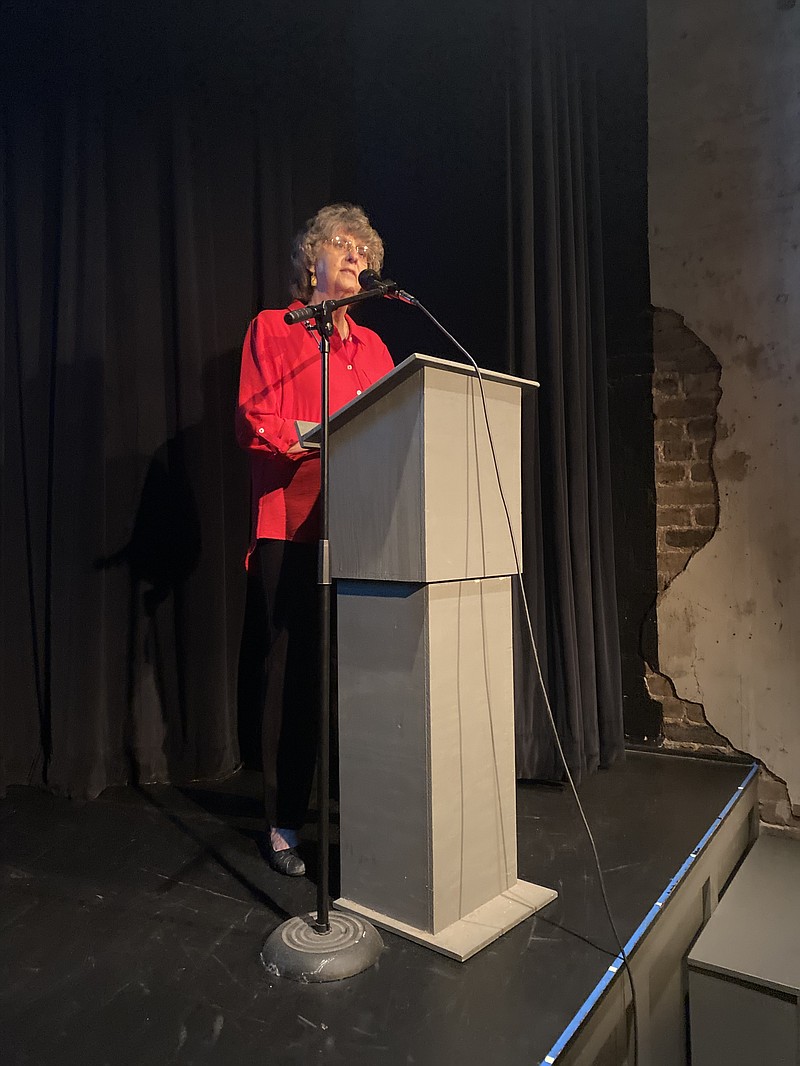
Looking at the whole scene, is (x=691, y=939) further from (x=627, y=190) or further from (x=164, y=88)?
(x=164, y=88)

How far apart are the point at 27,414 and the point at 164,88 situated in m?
1.13

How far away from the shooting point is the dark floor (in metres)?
1.12

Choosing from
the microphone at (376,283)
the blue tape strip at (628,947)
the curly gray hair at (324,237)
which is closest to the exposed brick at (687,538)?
the blue tape strip at (628,947)

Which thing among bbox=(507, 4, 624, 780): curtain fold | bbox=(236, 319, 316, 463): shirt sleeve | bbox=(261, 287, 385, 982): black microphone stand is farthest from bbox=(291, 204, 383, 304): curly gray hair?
bbox=(507, 4, 624, 780): curtain fold

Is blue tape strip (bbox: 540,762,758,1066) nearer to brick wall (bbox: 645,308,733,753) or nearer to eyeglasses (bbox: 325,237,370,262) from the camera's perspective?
brick wall (bbox: 645,308,733,753)

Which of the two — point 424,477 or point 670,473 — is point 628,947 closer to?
point 424,477

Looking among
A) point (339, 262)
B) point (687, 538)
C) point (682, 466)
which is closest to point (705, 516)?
point (687, 538)

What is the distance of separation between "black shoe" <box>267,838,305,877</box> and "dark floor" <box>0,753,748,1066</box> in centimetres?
3

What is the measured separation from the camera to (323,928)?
4.39 feet

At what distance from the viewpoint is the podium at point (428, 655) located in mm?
1368

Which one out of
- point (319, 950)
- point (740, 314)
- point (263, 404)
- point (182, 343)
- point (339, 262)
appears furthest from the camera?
point (740, 314)

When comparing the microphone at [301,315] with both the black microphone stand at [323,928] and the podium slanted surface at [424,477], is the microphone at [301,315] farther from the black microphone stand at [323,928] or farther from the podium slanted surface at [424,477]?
the podium slanted surface at [424,477]

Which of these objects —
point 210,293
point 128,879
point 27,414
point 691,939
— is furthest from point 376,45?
point 691,939

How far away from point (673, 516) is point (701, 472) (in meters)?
0.19
